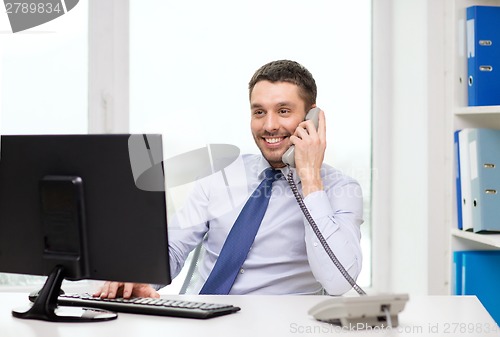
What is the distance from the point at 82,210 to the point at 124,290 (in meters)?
0.27

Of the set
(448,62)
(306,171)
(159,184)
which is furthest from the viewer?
(448,62)

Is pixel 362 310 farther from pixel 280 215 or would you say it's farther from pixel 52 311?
pixel 280 215

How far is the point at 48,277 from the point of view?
1.58 metres

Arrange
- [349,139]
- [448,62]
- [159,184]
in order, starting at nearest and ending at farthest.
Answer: [159,184], [448,62], [349,139]

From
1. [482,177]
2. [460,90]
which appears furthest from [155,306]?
[460,90]

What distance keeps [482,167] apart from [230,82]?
1.04 meters

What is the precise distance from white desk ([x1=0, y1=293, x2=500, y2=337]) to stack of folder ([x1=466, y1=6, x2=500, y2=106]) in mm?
1072

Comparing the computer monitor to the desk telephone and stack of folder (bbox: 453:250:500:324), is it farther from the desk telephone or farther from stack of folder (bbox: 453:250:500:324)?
stack of folder (bbox: 453:250:500:324)

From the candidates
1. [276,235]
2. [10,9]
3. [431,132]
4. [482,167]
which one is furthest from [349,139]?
[10,9]

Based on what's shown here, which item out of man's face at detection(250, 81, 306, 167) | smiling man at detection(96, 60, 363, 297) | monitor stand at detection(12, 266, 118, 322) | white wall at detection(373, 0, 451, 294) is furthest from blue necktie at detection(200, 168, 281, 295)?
white wall at detection(373, 0, 451, 294)

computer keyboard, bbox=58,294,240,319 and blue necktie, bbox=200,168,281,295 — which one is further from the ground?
blue necktie, bbox=200,168,281,295

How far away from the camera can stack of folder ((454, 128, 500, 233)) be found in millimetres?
2522

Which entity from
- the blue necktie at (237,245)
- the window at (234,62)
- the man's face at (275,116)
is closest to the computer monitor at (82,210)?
the blue necktie at (237,245)

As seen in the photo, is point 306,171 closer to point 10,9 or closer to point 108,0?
point 108,0
